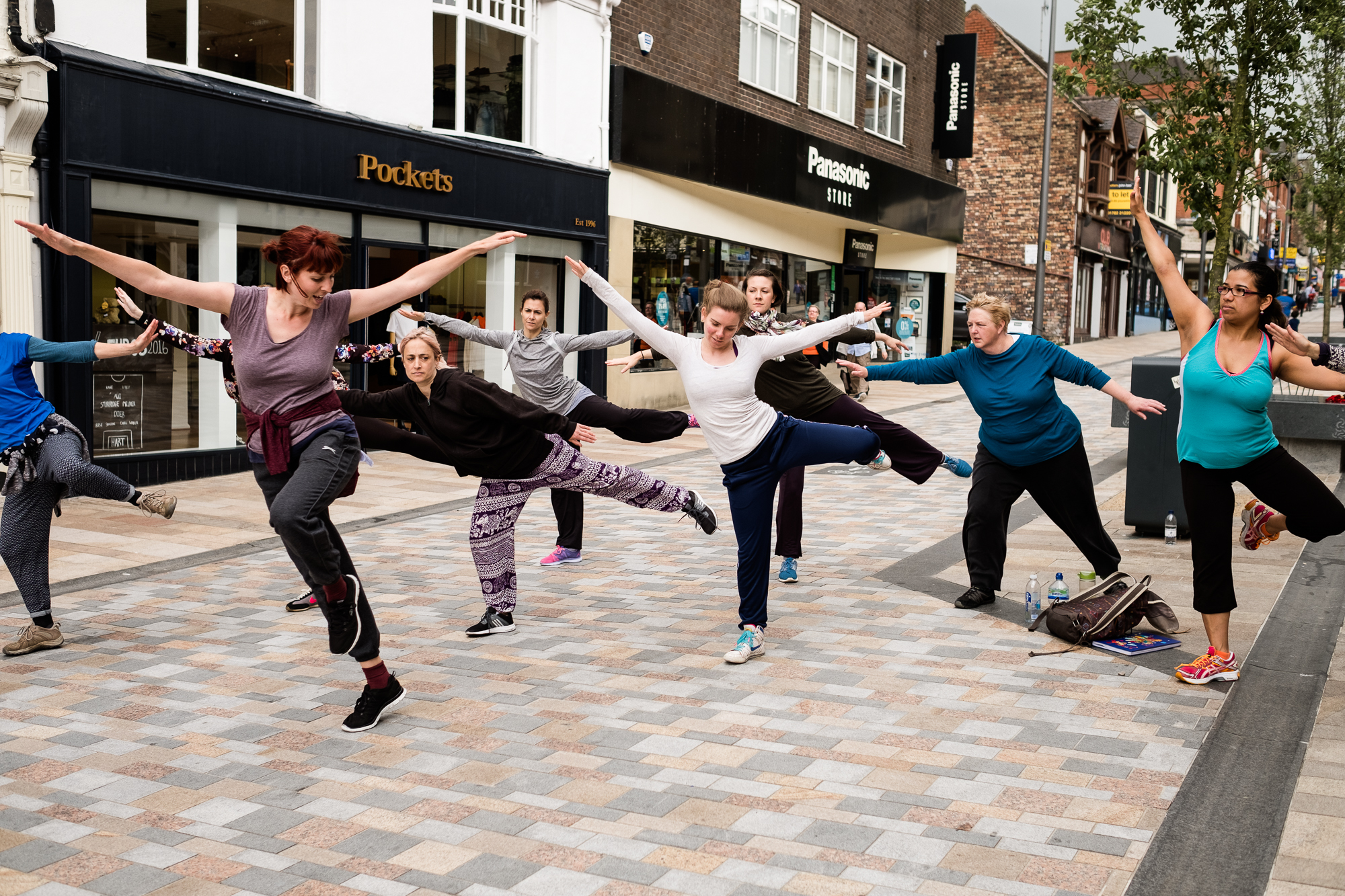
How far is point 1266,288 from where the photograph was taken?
5.37 meters

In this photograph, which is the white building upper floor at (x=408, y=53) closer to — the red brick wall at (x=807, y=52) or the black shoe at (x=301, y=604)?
the red brick wall at (x=807, y=52)

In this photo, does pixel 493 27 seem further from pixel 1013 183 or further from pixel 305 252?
pixel 1013 183

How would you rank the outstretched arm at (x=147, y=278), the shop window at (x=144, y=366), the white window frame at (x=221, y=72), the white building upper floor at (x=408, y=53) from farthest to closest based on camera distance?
the white window frame at (x=221, y=72) → the white building upper floor at (x=408, y=53) → the shop window at (x=144, y=366) → the outstretched arm at (x=147, y=278)

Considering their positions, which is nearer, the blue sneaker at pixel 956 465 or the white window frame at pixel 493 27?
the blue sneaker at pixel 956 465

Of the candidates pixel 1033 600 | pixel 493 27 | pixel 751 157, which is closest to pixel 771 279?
pixel 1033 600

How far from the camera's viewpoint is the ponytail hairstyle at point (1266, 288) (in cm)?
533

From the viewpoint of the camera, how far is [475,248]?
5.12 metres

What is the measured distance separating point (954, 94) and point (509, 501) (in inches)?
1017

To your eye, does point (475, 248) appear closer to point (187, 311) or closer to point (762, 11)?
point (187, 311)

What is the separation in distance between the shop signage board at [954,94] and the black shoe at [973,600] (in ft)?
79.4

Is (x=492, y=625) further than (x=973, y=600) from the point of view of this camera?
No

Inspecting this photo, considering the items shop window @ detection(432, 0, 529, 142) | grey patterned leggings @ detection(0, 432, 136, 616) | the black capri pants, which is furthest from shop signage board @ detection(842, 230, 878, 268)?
grey patterned leggings @ detection(0, 432, 136, 616)

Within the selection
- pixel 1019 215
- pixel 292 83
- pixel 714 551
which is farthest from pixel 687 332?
pixel 1019 215

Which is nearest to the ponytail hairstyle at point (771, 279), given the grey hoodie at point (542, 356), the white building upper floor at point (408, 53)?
the grey hoodie at point (542, 356)
